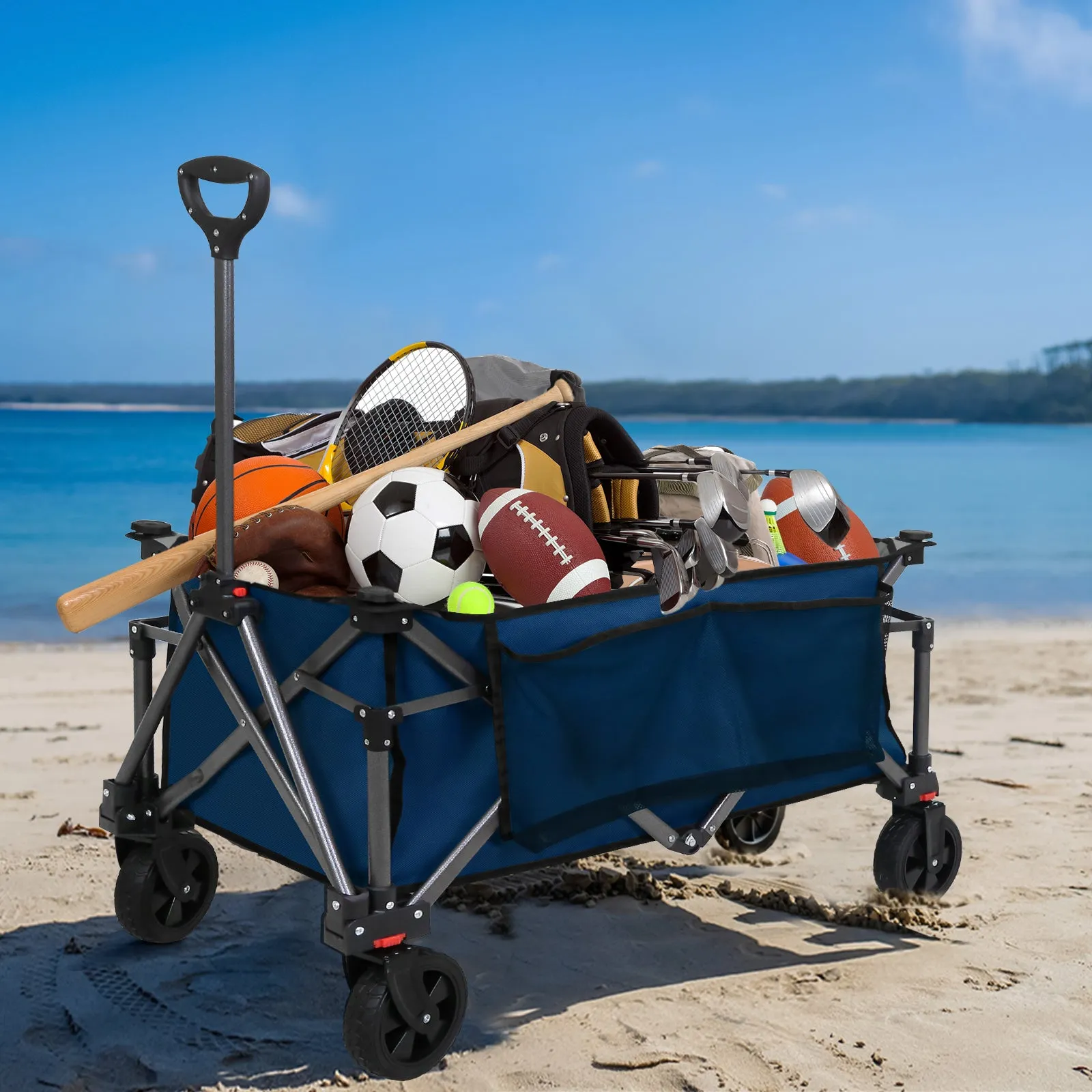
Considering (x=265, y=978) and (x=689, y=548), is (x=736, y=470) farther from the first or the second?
(x=265, y=978)

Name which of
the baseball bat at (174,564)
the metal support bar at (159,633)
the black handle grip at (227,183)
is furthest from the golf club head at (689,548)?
the metal support bar at (159,633)

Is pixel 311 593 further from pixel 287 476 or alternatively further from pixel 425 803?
pixel 425 803

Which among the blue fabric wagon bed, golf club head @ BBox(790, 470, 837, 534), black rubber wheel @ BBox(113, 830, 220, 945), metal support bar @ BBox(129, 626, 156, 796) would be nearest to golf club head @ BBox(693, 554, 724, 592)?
the blue fabric wagon bed

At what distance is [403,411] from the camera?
156 inches

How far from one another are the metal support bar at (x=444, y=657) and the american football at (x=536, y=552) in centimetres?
32

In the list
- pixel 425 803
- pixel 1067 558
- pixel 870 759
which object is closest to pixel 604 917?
pixel 870 759

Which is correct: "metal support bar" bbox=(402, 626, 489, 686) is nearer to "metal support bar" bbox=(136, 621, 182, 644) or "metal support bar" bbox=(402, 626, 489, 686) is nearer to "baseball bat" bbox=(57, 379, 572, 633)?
"baseball bat" bbox=(57, 379, 572, 633)

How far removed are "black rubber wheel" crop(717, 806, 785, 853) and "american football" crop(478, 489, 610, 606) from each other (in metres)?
1.65

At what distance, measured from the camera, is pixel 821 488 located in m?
3.69

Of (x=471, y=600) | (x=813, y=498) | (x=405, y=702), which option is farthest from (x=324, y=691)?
(x=813, y=498)

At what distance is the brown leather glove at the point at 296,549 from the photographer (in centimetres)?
322

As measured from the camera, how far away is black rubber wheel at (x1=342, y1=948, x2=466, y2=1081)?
9.27ft

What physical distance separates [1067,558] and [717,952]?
15721 millimetres

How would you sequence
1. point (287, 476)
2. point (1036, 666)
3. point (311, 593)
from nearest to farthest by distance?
point (311, 593) → point (287, 476) → point (1036, 666)
